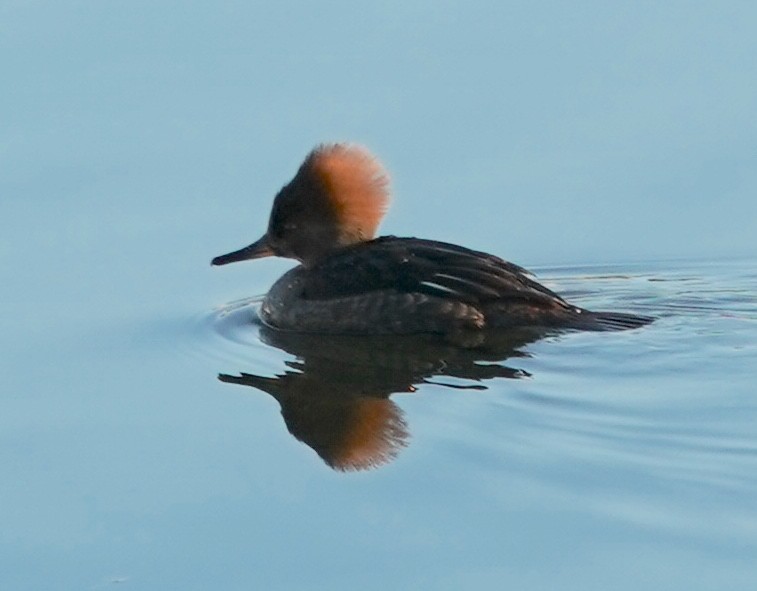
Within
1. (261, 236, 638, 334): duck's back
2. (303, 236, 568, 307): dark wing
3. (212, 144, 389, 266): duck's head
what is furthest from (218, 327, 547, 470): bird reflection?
(212, 144, 389, 266): duck's head

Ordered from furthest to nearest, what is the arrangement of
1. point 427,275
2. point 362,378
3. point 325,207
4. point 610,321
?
1. point 325,207
2. point 427,275
3. point 610,321
4. point 362,378

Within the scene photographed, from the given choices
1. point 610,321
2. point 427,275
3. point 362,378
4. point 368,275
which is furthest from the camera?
point 368,275

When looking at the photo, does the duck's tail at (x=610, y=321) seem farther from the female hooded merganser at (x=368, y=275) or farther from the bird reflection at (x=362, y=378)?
the bird reflection at (x=362, y=378)

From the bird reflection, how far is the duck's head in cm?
82

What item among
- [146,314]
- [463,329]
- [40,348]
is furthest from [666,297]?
[40,348]

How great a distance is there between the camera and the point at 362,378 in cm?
1009

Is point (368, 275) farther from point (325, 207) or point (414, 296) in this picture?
point (325, 207)

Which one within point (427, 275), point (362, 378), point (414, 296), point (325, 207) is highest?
point (325, 207)

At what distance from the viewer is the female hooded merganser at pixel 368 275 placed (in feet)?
35.8

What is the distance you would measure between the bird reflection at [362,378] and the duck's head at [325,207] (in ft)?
2.69

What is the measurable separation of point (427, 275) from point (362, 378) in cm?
125

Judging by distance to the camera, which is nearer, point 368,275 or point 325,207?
point 368,275

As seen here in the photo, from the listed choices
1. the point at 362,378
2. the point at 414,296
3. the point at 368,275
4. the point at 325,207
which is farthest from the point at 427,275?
→ the point at 362,378

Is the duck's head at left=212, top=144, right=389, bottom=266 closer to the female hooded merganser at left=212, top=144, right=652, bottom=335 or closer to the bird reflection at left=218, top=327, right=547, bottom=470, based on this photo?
the female hooded merganser at left=212, top=144, right=652, bottom=335
